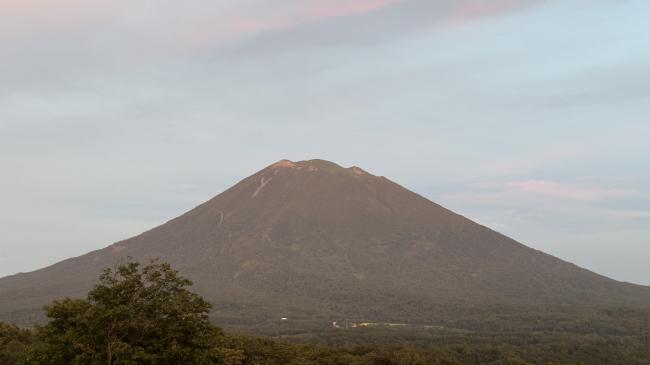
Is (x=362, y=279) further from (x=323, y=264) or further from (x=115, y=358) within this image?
(x=115, y=358)

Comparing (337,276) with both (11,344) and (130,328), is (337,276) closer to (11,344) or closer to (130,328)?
(11,344)

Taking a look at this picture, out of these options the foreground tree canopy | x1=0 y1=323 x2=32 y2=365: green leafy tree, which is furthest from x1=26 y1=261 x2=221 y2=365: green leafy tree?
x1=0 y1=323 x2=32 y2=365: green leafy tree

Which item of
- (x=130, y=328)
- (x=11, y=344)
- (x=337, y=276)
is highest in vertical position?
(x=337, y=276)

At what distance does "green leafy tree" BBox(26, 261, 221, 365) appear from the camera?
2333 centimetres

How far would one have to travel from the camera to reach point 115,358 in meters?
23.6

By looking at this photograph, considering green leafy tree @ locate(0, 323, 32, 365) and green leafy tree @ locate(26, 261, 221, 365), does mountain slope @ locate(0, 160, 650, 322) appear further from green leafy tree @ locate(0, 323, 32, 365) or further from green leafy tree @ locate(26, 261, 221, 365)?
green leafy tree @ locate(26, 261, 221, 365)

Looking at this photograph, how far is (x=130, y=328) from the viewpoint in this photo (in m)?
24.0

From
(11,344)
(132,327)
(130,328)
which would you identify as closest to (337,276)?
(11,344)

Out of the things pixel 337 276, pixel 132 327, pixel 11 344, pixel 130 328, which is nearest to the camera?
pixel 132 327


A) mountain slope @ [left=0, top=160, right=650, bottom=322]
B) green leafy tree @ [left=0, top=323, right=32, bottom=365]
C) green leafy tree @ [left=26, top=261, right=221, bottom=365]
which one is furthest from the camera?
mountain slope @ [left=0, top=160, right=650, bottom=322]

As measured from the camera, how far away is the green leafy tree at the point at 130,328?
23334 mm

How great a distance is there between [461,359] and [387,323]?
50573 millimetres

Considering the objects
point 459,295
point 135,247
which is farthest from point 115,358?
point 135,247

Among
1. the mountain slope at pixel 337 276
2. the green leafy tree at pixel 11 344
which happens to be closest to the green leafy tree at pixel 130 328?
the green leafy tree at pixel 11 344
